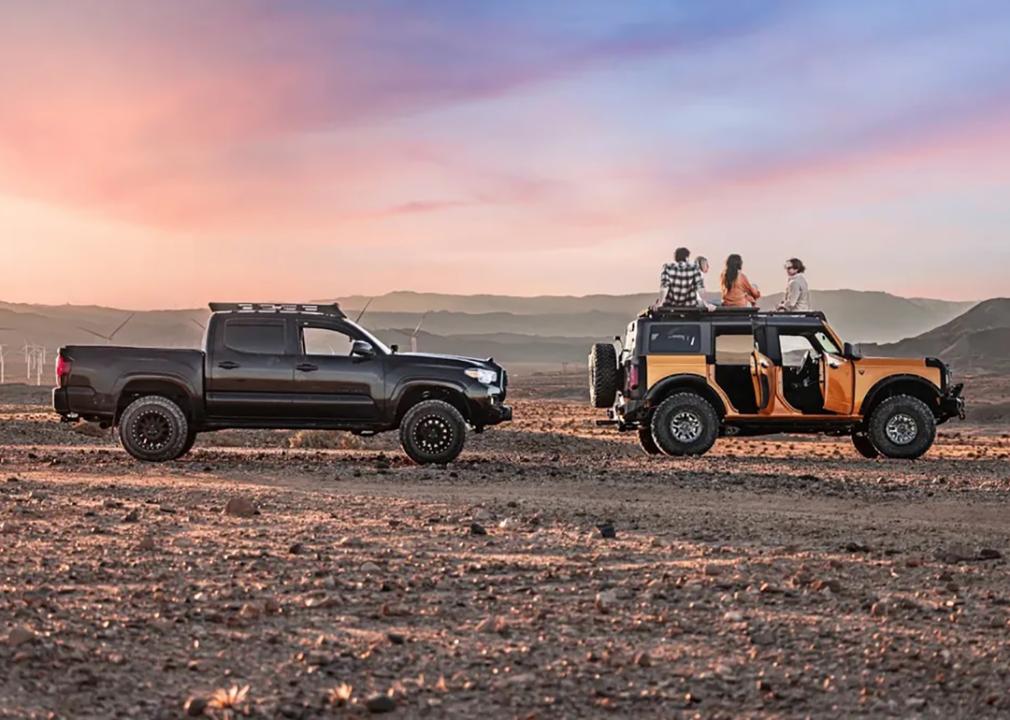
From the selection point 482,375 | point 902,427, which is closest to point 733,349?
point 902,427

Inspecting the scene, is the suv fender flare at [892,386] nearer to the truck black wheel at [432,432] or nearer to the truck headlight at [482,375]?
the truck headlight at [482,375]

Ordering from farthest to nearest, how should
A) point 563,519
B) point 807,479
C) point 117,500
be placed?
point 807,479, point 117,500, point 563,519

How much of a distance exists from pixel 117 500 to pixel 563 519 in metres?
4.48

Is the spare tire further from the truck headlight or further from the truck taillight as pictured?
the truck taillight

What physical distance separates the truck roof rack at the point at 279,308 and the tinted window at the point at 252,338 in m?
0.19

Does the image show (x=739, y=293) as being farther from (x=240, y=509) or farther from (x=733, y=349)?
(x=240, y=509)

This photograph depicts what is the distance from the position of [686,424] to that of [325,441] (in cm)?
824

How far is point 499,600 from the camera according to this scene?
7566 mm

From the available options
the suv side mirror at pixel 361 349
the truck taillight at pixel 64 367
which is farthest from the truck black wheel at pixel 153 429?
the suv side mirror at pixel 361 349

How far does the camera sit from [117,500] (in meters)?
12.4

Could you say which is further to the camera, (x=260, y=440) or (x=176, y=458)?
(x=260, y=440)

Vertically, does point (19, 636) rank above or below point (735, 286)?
below

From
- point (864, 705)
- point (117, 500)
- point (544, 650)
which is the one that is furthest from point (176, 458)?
point (864, 705)

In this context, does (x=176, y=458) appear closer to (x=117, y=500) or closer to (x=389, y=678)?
(x=117, y=500)
